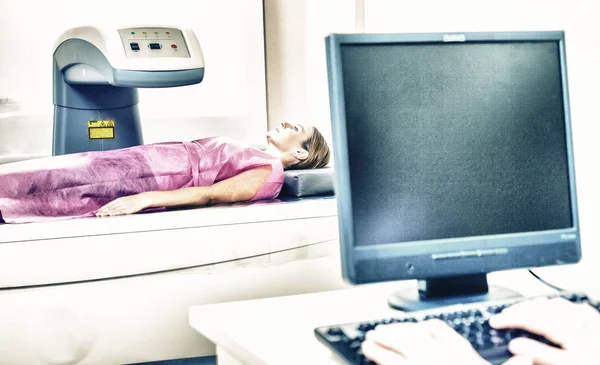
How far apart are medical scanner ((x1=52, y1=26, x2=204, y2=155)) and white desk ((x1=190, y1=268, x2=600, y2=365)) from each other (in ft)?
3.52

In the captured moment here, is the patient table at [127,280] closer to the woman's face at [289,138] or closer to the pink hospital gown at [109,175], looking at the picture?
the pink hospital gown at [109,175]

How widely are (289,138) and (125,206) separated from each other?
0.98m

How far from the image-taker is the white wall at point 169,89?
2840 mm

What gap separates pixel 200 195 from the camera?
176 cm

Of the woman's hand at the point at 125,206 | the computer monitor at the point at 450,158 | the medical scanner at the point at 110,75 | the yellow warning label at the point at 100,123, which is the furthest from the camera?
the yellow warning label at the point at 100,123

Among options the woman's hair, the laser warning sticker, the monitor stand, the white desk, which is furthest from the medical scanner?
the monitor stand

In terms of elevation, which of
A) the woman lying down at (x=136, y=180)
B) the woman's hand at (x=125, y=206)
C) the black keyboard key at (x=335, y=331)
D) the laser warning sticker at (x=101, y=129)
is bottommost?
the black keyboard key at (x=335, y=331)

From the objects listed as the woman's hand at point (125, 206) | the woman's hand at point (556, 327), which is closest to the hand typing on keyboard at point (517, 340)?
the woman's hand at point (556, 327)

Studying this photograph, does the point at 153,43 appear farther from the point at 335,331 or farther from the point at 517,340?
the point at 517,340

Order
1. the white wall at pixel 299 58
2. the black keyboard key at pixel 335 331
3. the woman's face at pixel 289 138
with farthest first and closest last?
the white wall at pixel 299 58
the woman's face at pixel 289 138
the black keyboard key at pixel 335 331

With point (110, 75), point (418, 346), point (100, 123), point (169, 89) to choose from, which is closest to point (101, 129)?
point (100, 123)

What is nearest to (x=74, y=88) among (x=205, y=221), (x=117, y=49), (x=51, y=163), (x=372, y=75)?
(x=117, y=49)

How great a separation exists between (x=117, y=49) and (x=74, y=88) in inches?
15.5

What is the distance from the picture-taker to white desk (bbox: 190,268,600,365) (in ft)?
2.68
